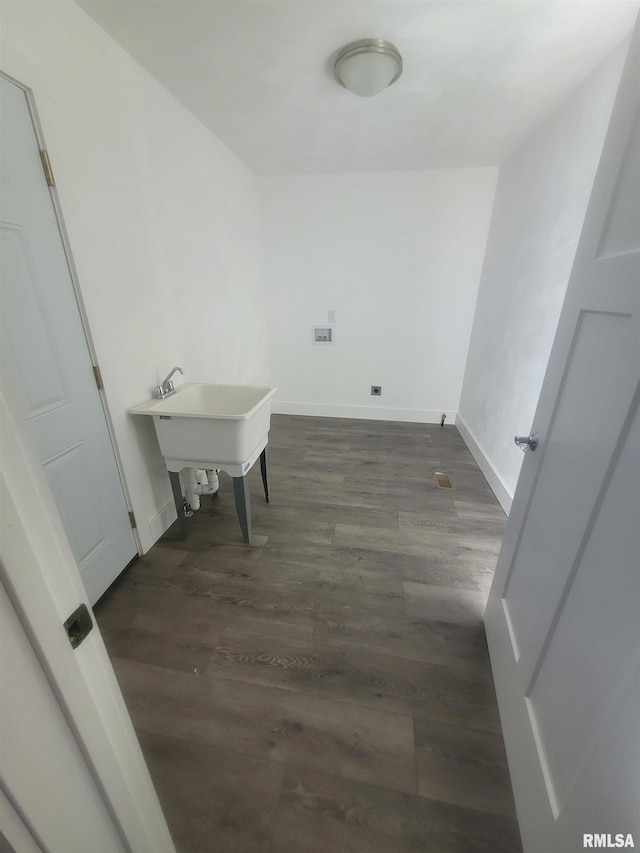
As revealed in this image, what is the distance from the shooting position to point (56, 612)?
42cm

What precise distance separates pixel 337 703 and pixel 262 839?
389 mm

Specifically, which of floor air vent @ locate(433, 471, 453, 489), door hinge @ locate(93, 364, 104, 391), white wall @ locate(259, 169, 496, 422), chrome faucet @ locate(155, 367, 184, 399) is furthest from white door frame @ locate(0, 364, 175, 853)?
white wall @ locate(259, 169, 496, 422)

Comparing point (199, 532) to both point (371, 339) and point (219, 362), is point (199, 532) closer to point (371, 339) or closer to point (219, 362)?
point (219, 362)

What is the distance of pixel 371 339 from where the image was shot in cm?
352

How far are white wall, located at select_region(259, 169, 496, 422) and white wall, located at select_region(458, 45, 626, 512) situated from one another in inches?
11.5

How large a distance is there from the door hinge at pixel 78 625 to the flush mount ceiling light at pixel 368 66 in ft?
7.29

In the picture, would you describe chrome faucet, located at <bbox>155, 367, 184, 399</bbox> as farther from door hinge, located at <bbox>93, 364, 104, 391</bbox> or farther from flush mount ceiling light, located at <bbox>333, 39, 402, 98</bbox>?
flush mount ceiling light, located at <bbox>333, 39, 402, 98</bbox>

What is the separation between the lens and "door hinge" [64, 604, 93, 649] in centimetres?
45

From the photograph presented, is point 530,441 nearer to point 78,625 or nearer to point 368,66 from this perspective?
point 78,625

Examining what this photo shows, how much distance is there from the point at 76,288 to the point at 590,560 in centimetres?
195

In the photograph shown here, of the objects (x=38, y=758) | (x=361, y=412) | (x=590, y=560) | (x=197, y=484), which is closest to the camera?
(x=38, y=758)

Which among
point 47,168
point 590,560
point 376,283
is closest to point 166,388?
point 47,168

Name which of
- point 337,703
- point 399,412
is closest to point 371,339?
point 399,412

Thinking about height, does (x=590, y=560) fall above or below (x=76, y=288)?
below
